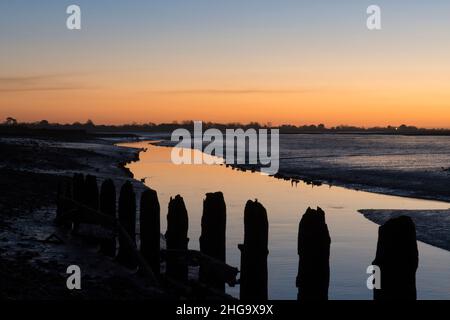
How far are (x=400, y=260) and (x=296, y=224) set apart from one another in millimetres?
12863

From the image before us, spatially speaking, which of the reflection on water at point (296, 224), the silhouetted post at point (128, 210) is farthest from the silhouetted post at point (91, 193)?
the reflection on water at point (296, 224)

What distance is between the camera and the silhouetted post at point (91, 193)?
594 inches

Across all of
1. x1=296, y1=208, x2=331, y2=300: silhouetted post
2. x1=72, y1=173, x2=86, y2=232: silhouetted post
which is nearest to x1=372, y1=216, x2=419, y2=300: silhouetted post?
x1=296, y1=208, x2=331, y2=300: silhouetted post

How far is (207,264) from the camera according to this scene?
10.1 meters

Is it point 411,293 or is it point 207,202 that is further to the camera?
point 207,202

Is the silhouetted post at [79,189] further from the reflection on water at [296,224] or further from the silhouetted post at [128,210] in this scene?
the reflection on water at [296,224]

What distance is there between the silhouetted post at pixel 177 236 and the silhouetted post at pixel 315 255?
3.52 meters

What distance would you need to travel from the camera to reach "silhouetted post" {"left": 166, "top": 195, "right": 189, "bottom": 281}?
36.3 feet

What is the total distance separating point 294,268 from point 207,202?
3668 millimetres

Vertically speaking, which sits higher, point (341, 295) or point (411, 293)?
point (411, 293)

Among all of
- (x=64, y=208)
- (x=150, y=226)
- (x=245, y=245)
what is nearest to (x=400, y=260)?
(x=245, y=245)

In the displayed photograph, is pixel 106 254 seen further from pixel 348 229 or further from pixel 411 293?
pixel 348 229

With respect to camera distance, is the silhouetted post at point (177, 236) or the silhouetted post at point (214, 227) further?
the silhouetted post at point (177, 236)
